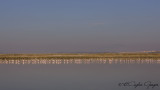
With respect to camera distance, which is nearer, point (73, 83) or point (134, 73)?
point (73, 83)

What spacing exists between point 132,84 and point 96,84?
2367 mm

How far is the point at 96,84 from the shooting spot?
2072cm

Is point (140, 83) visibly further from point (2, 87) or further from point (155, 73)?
point (2, 87)

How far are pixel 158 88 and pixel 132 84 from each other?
1.82m

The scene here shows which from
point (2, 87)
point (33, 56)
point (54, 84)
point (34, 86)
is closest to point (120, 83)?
point (54, 84)

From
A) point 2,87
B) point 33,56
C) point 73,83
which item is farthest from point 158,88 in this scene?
point 33,56

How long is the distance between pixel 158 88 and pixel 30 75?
456 inches

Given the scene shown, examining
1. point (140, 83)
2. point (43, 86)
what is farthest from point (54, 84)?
point (140, 83)

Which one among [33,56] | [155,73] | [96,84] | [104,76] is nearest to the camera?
[96,84]

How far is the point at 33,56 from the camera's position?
178ft

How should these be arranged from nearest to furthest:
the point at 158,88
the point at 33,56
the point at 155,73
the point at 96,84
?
the point at 158,88
the point at 96,84
the point at 155,73
the point at 33,56

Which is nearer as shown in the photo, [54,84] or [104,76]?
[54,84]

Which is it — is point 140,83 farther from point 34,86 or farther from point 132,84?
point 34,86

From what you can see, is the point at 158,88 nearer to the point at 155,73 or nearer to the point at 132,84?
the point at 132,84
